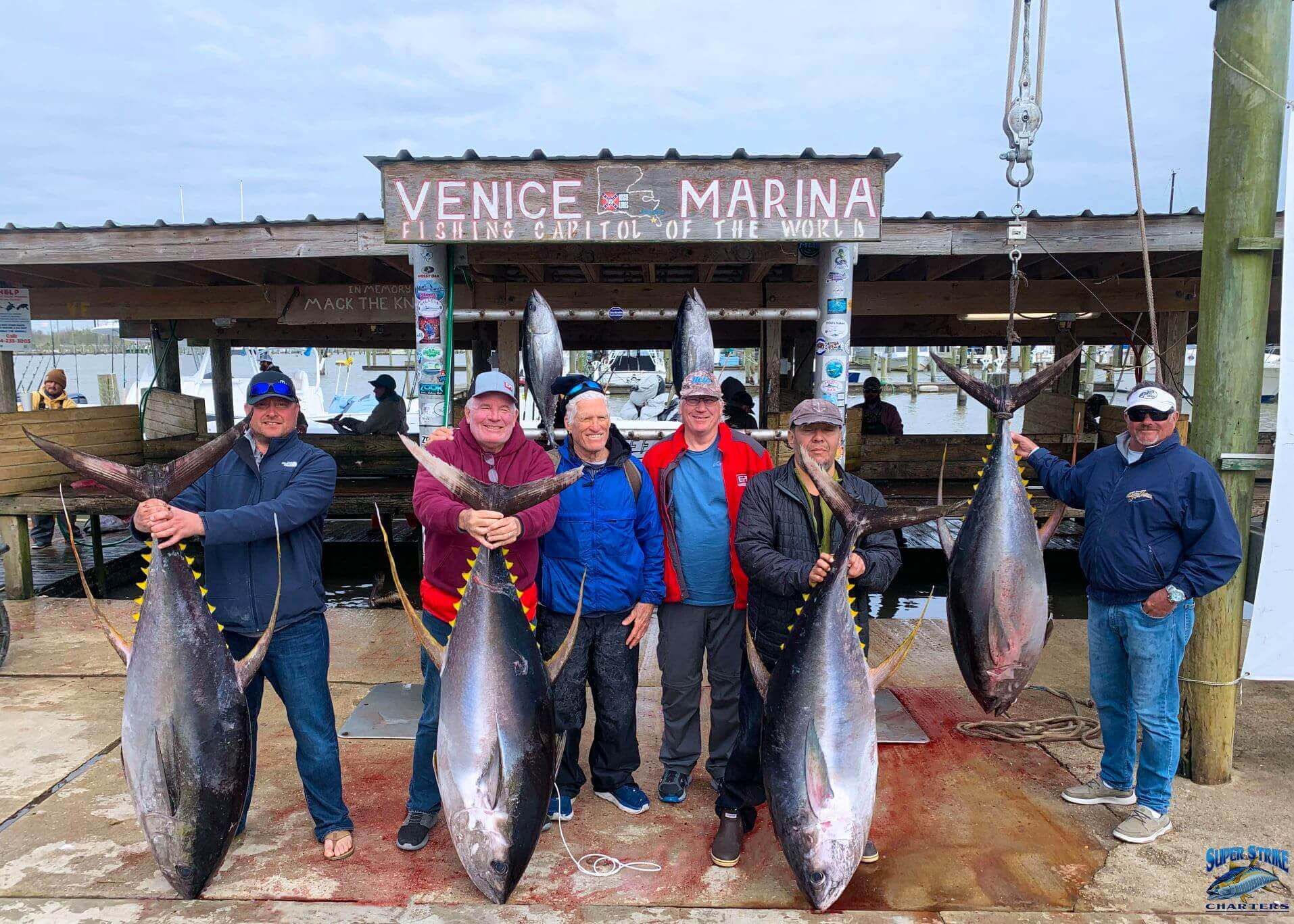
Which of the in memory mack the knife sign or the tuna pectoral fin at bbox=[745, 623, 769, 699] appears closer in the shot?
the tuna pectoral fin at bbox=[745, 623, 769, 699]

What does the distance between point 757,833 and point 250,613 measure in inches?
75.9

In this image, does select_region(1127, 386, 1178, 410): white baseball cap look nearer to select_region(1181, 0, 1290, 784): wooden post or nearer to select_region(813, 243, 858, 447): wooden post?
select_region(1181, 0, 1290, 784): wooden post

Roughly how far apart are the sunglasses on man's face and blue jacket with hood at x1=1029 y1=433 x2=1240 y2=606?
2.94 meters

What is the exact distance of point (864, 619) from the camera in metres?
2.91

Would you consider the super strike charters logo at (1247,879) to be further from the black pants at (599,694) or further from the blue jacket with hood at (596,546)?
the blue jacket with hood at (596,546)

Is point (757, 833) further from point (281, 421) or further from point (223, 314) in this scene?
point (223, 314)

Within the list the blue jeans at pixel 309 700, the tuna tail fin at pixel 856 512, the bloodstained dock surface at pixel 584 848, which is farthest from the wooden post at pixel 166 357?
the tuna tail fin at pixel 856 512

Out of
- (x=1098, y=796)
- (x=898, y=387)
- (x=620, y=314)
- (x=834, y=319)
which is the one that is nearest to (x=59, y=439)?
(x=620, y=314)

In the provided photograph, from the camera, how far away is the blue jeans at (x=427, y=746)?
2850 millimetres

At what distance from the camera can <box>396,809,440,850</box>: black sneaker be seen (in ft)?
9.32

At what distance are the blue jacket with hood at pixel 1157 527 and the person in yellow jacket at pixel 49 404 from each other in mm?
8294

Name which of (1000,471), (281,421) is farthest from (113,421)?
Result: (1000,471)

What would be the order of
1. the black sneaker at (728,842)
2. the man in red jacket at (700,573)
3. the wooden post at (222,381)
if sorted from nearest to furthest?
the black sneaker at (728,842)
the man in red jacket at (700,573)
the wooden post at (222,381)

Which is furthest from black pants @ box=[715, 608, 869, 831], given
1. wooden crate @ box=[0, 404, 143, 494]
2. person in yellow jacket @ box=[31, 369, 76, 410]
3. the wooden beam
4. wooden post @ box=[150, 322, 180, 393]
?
person in yellow jacket @ box=[31, 369, 76, 410]
